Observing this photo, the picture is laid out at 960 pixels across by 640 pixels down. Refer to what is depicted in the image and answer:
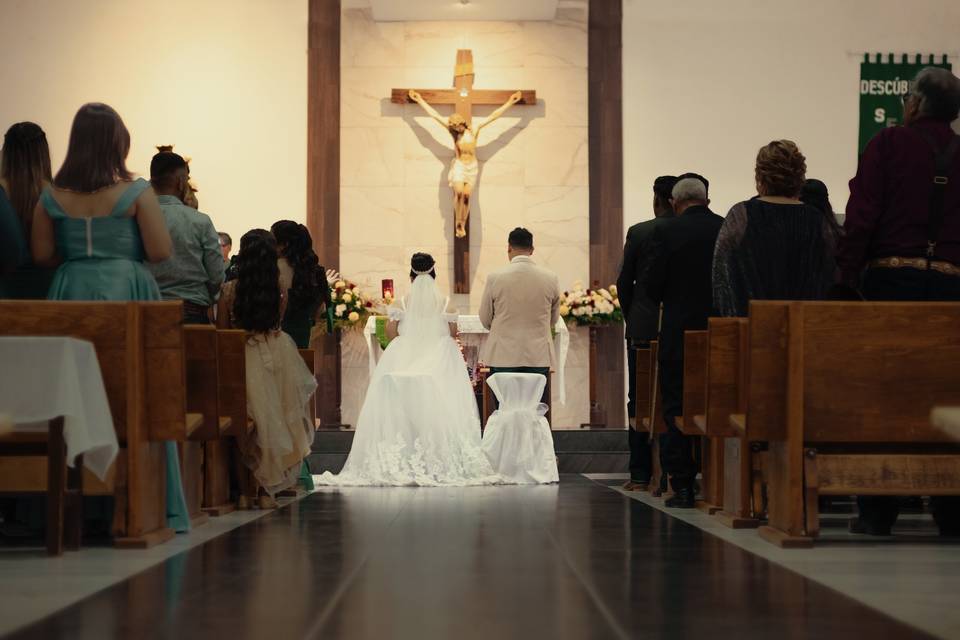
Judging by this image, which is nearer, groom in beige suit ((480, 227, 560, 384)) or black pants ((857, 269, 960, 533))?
black pants ((857, 269, 960, 533))

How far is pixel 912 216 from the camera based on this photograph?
4844 mm

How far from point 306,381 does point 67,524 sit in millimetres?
2493

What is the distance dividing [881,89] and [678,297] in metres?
7.02

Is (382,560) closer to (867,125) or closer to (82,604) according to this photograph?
(82,604)

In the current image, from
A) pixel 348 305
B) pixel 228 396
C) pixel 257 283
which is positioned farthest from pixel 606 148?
pixel 228 396

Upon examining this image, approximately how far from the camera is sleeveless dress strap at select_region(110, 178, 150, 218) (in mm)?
4879

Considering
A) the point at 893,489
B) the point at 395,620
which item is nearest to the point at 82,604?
the point at 395,620

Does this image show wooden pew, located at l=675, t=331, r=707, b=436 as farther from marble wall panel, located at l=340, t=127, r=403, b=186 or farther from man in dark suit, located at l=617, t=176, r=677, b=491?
marble wall panel, located at l=340, t=127, r=403, b=186

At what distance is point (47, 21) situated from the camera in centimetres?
1255

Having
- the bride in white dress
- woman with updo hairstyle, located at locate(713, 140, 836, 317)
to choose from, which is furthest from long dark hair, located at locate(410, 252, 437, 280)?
woman with updo hairstyle, located at locate(713, 140, 836, 317)

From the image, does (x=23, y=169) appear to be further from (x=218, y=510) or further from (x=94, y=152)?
(x=218, y=510)

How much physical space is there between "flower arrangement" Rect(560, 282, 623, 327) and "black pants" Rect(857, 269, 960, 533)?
6.29 meters

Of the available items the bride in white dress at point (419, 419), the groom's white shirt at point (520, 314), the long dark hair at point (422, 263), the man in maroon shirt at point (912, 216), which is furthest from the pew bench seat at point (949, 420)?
the long dark hair at point (422, 263)

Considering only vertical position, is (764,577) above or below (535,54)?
below
